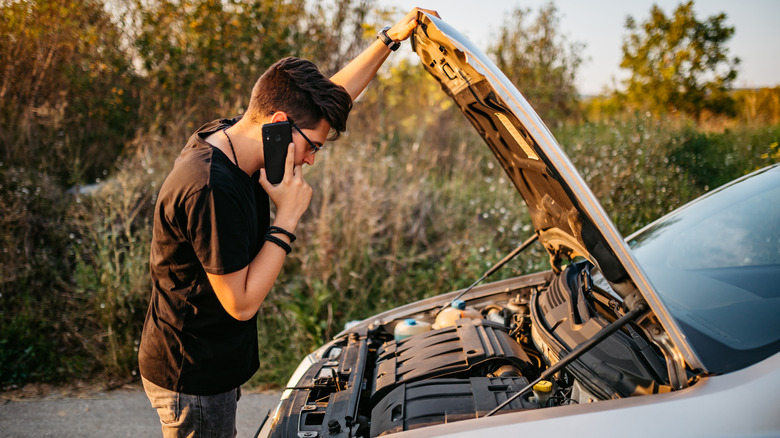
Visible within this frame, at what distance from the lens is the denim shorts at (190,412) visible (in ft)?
5.77

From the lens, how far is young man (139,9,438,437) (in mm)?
1523

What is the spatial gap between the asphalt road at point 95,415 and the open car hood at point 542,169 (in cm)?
227

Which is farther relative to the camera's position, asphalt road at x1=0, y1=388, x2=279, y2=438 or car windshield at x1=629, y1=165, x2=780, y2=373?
asphalt road at x1=0, y1=388, x2=279, y2=438

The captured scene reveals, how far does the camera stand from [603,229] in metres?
1.48

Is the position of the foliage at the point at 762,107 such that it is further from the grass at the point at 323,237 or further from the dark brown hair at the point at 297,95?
the dark brown hair at the point at 297,95

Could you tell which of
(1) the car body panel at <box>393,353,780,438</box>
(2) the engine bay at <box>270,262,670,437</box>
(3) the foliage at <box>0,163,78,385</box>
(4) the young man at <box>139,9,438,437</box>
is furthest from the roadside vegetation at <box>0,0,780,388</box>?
(1) the car body panel at <box>393,353,780,438</box>

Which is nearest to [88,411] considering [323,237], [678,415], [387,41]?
[323,237]

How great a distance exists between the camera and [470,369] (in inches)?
78.0

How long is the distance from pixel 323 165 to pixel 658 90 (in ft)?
32.5

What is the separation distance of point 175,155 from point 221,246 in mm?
4865

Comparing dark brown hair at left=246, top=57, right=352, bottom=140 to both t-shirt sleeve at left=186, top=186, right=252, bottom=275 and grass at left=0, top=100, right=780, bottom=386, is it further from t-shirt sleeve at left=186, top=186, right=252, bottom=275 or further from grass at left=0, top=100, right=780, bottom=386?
grass at left=0, top=100, right=780, bottom=386

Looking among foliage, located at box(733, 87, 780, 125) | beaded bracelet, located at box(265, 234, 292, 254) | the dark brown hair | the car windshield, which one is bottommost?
foliage, located at box(733, 87, 780, 125)

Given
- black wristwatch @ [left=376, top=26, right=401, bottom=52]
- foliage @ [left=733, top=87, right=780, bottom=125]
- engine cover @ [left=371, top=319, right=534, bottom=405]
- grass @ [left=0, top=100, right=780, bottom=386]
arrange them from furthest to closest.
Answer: foliage @ [left=733, top=87, right=780, bottom=125], grass @ [left=0, top=100, right=780, bottom=386], black wristwatch @ [left=376, top=26, right=401, bottom=52], engine cover @ [left=371, top=319, right=534, bottom=405]

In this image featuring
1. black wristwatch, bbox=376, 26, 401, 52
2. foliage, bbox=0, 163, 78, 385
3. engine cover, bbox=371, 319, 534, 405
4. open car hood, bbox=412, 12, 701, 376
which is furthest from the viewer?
foliage, bbox=0, 163, 78, 385
